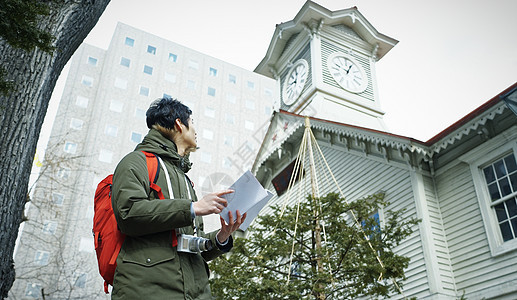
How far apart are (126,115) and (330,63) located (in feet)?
94.6

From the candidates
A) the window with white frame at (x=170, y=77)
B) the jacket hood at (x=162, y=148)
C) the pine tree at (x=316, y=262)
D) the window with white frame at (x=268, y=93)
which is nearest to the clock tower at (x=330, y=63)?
the pine tree at (x=316, y=262)

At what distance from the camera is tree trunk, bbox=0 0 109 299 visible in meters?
2.74

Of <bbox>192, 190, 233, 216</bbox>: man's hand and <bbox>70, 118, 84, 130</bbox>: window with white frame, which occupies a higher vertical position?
<bbox>70, 118, 84, 130</bbox>: window with white frame

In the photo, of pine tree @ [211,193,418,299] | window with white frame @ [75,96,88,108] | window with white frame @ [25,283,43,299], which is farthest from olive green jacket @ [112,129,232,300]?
window with white frame @ [75,96,88,108]

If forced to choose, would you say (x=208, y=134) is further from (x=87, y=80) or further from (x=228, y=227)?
(x=228, y=227)

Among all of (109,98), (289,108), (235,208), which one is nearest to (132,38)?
(109,98)

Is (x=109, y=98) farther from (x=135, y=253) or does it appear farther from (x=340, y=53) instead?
(x=135, y=253)

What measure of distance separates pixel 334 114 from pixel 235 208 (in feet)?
43.5

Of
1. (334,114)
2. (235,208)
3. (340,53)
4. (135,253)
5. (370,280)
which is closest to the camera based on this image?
(135,253)

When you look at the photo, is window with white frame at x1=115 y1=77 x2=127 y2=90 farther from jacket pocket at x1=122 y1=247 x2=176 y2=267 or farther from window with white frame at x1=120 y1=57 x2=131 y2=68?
jacket pocket at x1=122 y1=247 x2=176 y2=267

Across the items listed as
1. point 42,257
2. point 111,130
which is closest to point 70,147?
point 111,130

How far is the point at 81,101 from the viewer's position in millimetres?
40969

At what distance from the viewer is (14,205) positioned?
109 inches

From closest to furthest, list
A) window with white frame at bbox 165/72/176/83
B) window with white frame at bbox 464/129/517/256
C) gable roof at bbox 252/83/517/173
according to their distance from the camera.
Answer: window with white frame at bbox 464/129/517/256 < gable roof at bbox 252/83/517/173 < window with white frame at bbox 165/72/176/83
